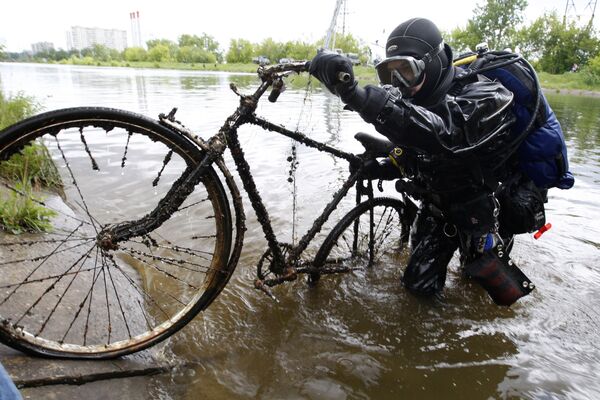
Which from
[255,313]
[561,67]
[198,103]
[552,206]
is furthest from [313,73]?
[561,67]

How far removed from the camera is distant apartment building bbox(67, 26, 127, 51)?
596 feet

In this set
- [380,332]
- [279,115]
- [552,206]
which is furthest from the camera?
[279,115]

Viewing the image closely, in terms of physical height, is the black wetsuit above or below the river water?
above

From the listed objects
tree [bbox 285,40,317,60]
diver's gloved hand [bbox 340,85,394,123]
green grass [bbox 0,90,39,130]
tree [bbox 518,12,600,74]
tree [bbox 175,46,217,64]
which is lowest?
Answer: green grass [bbox 0,90,39,130]

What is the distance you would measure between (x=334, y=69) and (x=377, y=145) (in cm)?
107

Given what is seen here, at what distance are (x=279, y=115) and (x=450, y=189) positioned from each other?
896 cm

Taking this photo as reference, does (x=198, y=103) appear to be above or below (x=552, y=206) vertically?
above

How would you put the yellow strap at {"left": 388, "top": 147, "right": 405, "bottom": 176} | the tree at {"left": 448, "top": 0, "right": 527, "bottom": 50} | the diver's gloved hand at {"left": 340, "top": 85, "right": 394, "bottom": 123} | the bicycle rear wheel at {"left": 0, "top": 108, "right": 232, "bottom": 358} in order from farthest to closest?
the tree at {"left": 448, "top": 0, "right": 527, "bottom": 50} < the yellow strap at {"left": 388, "top": 147, "right": 405, "bottom": 176} < the diver's gloved hand at {"left": 340, "top": 85, "right": 394, "bottom": 123} < the bicycle rear wheel at {"left": 0, "top": 108, "right": 232, "bottom": 358}

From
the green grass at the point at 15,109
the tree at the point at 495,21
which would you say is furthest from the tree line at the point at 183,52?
the green grass at the point at 15,109

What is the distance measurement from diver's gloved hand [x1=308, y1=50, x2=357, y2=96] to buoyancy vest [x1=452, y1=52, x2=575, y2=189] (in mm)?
1008

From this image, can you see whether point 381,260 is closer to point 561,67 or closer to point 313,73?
point 313,73

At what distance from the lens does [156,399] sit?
198 centimetres

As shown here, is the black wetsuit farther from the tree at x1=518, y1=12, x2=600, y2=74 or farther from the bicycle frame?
the tree at x1=518, y1=12, x2=600, y2=74

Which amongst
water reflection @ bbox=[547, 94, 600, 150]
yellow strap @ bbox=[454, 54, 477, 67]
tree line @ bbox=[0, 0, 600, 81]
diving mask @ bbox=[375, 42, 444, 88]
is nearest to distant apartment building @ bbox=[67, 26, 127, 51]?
tree line @ bbox=[0, 0, 600, 81]
